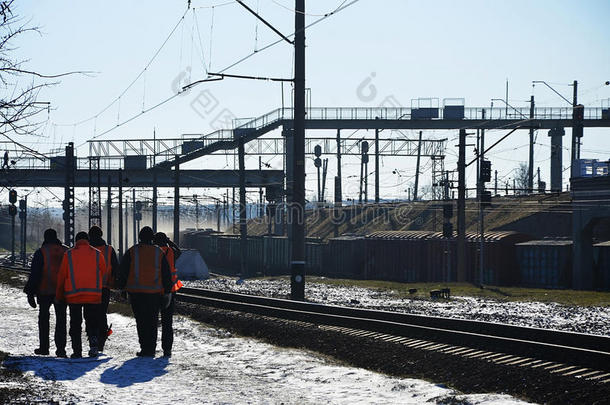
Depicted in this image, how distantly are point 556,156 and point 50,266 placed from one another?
67172mm

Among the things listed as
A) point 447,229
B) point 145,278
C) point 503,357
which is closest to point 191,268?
point 447,229

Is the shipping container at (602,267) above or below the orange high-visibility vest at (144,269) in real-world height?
below

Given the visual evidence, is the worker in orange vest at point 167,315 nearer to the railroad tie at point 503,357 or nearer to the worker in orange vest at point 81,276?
the worker in orange vest at point 81,276

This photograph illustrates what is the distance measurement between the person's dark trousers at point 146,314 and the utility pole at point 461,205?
95.5ft

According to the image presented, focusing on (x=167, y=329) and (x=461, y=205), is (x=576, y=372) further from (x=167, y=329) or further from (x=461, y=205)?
(x=461, y=205)

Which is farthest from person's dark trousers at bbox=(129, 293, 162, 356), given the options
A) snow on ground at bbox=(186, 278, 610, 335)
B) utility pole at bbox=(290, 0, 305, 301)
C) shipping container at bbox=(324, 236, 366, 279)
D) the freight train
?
shipping container at bbox=(324, 236, 366, 279)

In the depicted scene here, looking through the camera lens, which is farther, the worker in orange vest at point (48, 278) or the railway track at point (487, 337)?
the worker in orange vest at point (48, 278)

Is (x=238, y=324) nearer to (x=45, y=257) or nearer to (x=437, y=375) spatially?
(x=45, y=257)

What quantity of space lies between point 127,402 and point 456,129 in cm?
6616

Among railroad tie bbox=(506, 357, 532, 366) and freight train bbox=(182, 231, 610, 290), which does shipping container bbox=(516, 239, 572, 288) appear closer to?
freight train bbox=(182, 231, 610, 290)

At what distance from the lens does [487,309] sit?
26.4 m

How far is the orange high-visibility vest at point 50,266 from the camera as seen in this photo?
12.2 m

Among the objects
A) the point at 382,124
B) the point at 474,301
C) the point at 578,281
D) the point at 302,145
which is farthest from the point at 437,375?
the point at 382,124

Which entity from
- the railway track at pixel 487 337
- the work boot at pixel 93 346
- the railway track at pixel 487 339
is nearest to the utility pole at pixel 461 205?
the railway track at pixel 487 337
